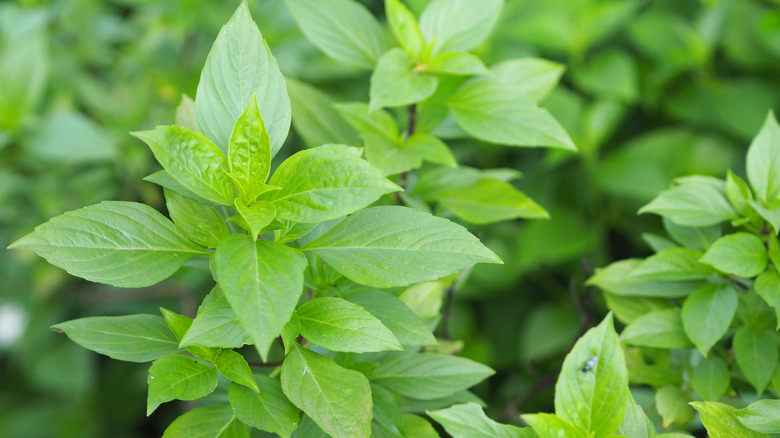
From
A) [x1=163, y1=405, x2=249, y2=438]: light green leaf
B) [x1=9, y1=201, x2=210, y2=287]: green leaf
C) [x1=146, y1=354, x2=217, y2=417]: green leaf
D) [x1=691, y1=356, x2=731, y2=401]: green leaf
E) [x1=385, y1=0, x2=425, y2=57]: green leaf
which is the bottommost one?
[x1=691, y1=356, x2=731, y2=401]: green leaf

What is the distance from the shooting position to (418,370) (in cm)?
83

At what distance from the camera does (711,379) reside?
0.85 meters

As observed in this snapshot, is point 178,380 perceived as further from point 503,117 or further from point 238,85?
point 503,117

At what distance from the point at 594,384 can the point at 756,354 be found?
0.34 m

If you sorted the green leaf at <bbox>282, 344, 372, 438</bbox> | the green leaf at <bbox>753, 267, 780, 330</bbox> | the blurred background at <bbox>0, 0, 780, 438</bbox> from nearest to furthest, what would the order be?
the green leaf at <bbox>282, 344, 372, 438</bbox> < the green leaf at <bbox>753, 267, 780, 330</bbox> < the blurred background at <bbox>0, 0, 780, 438</bbox>

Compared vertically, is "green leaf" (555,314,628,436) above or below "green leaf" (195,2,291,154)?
below

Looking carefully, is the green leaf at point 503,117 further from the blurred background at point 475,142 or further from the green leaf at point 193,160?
the blurred background at point 475,142

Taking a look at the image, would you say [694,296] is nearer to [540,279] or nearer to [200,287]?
[540,279]

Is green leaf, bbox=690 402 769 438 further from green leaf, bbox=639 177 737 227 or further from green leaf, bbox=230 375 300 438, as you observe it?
green leaf, bbox=230 375 300 438

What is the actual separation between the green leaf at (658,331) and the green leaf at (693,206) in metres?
0.14

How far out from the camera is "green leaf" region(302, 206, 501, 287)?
2.13 feet

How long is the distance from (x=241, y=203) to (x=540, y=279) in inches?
55.0

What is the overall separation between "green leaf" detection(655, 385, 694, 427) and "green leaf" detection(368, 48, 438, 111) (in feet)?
1.89

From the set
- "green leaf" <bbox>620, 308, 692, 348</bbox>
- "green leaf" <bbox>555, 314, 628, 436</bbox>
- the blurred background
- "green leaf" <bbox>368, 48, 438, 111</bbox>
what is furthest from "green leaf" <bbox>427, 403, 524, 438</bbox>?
the blurred background
